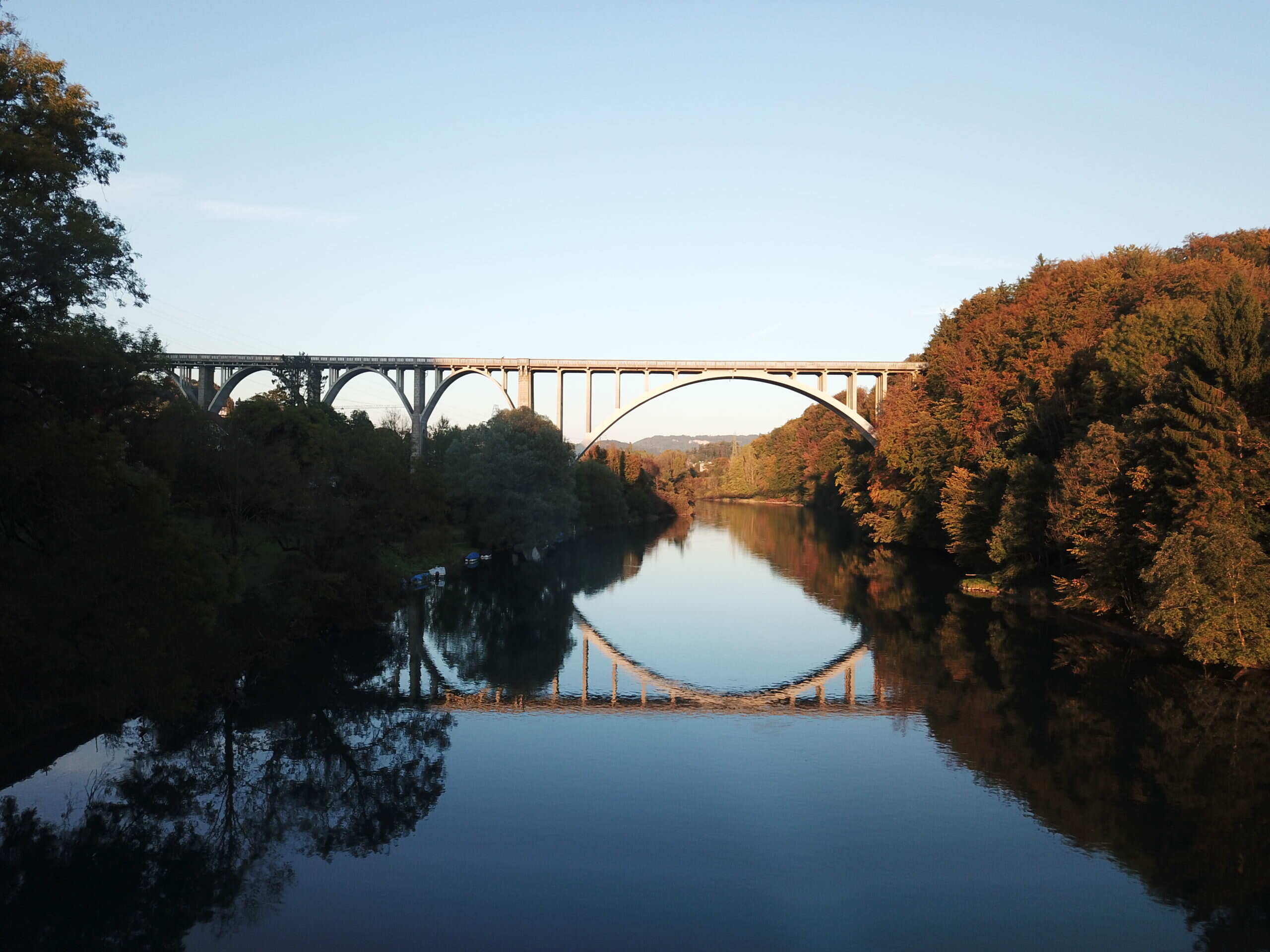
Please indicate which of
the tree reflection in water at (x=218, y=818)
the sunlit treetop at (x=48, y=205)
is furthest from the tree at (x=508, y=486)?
the sunlit treetop at (x=48, y=205)

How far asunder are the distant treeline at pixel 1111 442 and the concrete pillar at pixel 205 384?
3264 centimetres

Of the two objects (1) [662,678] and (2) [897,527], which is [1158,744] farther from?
(2) [897,527]

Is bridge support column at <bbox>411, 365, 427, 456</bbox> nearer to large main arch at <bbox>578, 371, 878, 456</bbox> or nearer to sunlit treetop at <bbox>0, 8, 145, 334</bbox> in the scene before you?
large main arch at <bbox>578, 371, 878, 456</bbox>

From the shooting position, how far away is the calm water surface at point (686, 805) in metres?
9.33

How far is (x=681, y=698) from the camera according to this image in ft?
60.2

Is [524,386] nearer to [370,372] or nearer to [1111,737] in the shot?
[370,372]

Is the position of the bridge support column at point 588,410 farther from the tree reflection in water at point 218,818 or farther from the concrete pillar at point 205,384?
the tree reflection in water at point 218,818

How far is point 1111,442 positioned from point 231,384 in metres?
41.5

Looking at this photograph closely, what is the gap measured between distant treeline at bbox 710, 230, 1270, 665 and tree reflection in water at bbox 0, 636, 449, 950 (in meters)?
14.2

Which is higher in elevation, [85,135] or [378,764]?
[85,135]

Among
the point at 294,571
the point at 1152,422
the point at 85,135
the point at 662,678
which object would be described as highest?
the point at 85,135

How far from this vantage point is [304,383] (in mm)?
46656

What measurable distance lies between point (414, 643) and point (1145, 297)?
73.9 feet

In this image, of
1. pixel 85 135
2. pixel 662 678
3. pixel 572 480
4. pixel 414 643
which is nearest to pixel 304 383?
pixel 572 480
